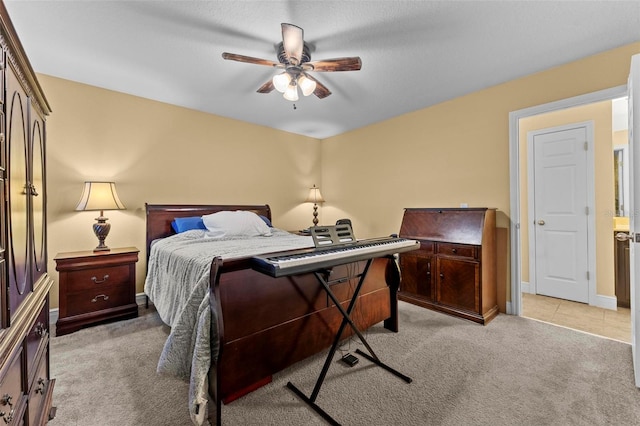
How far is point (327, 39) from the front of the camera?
2.19 m

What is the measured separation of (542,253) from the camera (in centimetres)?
357

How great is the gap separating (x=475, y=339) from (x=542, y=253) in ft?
6.60

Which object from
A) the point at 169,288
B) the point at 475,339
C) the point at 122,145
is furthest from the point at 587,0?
the point at 122,145

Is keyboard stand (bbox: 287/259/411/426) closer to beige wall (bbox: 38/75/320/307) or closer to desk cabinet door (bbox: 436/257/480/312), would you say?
desk cabinet door (bbox: 436/257/480/312)

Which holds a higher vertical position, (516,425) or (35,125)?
(35,125)

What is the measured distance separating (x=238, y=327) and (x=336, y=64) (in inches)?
75.5

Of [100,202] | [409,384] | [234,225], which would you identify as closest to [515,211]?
[409,384]

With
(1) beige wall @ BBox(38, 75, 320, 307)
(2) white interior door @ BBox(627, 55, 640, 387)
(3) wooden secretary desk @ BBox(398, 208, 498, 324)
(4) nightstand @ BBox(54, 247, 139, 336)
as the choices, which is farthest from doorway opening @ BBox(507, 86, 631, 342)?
(4) nightstand @ BBox(54, 247, 139, 336)

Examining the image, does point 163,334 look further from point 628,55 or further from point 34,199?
point 628,55

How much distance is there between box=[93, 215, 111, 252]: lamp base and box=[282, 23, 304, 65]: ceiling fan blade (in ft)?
8.09

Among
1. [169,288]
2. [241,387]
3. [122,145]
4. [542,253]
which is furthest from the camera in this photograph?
[542,253]

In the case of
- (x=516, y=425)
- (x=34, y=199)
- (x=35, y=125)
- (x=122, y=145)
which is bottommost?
(x=516, y=425)

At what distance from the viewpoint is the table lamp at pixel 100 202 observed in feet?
8.93

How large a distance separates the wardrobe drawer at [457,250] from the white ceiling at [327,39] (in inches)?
67.1
